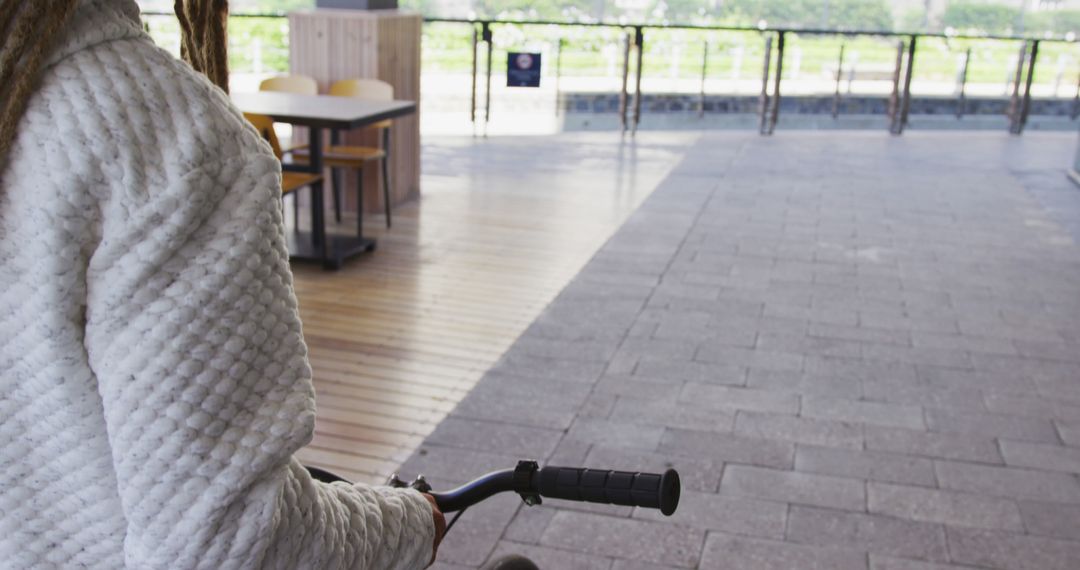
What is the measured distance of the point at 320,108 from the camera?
520 centimetres

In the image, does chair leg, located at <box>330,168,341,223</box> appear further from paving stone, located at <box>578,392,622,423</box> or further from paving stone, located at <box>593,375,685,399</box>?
paving stone, located at <box>578,392,622,423</box>

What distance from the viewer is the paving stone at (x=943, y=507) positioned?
9.15ft

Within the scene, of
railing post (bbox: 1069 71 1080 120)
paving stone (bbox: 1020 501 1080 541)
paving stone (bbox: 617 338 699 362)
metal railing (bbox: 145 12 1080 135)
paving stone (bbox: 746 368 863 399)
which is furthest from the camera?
railing post (bbox: 1069 71 1080 120)

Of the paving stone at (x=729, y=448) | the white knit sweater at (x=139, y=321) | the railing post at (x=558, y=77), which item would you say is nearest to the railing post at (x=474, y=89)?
the railing post at (x=558, y=77)

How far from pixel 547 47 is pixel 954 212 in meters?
4.78

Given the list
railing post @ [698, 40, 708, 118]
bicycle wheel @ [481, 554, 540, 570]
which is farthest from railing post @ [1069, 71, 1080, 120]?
bicycle wheel @ [481, 554, 540, 570]

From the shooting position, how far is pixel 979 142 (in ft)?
32.0

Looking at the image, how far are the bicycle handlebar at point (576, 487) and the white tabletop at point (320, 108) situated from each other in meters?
3.84

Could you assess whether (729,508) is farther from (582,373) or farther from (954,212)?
(954,212)

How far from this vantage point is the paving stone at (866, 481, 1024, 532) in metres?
2.79

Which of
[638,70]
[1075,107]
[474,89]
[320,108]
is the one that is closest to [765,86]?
[638,70]

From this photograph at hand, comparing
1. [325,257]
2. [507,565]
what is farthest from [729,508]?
[325,257]

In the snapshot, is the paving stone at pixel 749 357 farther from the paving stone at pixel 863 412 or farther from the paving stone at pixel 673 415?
the paving stone at pixel 673 415

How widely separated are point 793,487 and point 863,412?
2.17ft
